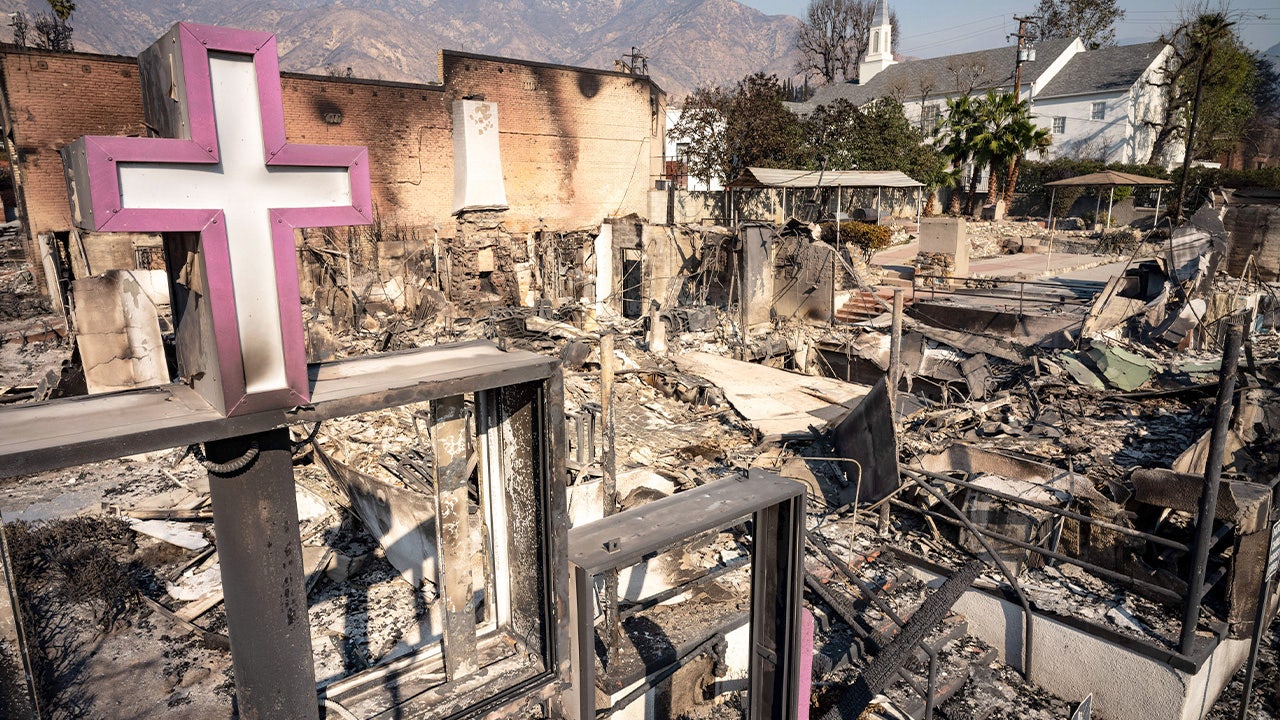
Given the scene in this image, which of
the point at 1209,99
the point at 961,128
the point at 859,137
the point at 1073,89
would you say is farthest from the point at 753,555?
the point at 1073,89

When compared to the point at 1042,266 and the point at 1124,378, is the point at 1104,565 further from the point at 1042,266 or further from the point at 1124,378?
the point at 1042,266

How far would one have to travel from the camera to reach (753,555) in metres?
3.13

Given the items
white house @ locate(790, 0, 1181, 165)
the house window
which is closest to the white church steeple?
white house @ locate(790, 0, 1181, 165)

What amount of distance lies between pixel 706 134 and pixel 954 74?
26.0m

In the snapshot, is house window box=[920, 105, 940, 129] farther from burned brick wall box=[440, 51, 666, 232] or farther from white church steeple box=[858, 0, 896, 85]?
burned brick wall box=[440, 51, 666, 232]

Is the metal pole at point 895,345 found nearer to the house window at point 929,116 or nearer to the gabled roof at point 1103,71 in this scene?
the gabled roof at point 1103,71

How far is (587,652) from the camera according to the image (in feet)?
8.55

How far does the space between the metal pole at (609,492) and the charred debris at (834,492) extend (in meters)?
0.02

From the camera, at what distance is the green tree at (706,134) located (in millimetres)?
26812

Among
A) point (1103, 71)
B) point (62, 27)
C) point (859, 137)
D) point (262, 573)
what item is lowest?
point (262, 573)

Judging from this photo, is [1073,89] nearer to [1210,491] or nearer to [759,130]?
[759,130]

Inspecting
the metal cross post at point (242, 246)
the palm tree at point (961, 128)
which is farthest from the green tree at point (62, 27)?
A: the palm tree at point (961, 128)

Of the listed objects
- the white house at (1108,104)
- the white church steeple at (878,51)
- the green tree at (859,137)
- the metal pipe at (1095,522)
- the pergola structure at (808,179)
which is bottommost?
the metal pipe at (1095,522)

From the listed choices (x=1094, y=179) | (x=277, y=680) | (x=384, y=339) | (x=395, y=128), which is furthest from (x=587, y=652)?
(x=1094, y=179)
